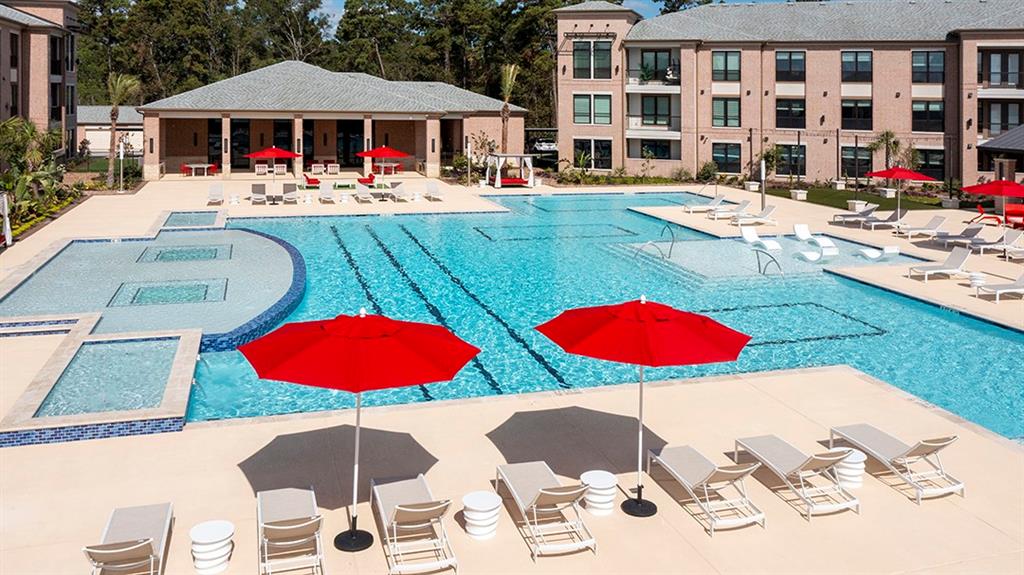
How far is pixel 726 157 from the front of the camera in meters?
46.7

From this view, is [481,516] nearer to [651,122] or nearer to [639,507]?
[639,507]

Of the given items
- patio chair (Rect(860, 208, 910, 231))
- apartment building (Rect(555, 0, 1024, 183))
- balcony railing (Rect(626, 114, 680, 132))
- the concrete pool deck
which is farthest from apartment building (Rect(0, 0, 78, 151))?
the concrete pool deck

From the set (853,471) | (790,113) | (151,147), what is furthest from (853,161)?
(853,471)

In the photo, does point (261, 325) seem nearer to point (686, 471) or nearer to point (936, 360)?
point (686, 471)

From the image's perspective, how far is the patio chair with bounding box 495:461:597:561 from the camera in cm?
768

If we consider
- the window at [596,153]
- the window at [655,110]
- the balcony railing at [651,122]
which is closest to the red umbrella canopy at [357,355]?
the window at [596,153]

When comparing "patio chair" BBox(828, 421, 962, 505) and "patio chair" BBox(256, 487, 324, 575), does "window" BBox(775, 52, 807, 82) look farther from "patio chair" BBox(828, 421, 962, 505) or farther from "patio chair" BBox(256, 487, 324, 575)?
"patio chair" BBox(256, 487, 324, 575)

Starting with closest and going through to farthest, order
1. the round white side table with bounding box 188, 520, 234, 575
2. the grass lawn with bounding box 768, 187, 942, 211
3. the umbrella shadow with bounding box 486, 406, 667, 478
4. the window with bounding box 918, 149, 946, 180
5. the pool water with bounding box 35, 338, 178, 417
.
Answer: the round white side table with bounding box 188, 520, 234, 575 → the umbrella shadow with bounding box 486, 406, 667, 478 → the pool water with bounding box 35, 338, 178, 417 → the grass lawn with bounding box 768, 187, 942, 211 → the window with bounding box 918, 149, 946, 180

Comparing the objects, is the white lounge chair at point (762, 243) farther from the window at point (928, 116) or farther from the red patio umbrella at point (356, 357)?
the window at point (928, 116)

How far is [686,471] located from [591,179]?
3625 centimetres

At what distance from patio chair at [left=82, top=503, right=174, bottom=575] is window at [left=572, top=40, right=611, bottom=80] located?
42135 mm

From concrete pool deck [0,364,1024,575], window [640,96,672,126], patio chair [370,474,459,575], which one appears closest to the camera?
patio chair [370,474,459,575]

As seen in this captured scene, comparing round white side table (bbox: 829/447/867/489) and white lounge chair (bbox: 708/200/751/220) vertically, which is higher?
white lounge chair (bbox: 708/200/751/220)

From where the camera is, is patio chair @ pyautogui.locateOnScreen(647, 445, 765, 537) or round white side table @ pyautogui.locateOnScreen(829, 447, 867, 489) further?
round white side table @ pyautogui.locateOnScreen(829, 447, 867, 489)
